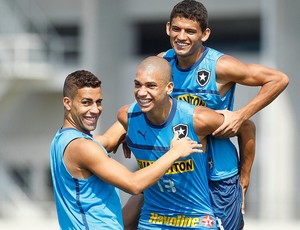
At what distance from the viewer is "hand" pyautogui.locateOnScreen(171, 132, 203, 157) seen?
22.0 ft

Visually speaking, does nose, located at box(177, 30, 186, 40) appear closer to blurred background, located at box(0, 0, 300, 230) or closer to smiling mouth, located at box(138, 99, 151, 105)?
smiling mouth, located at box(138, 99, 151, 105)

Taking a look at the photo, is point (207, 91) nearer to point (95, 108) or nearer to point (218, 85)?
point (218, 85)

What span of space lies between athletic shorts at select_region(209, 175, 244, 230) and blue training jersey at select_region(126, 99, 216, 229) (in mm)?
107

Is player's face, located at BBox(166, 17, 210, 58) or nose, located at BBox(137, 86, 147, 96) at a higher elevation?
player's face, located at BBox(166, 17, 210, 58)

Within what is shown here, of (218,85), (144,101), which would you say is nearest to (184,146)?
(144,101)

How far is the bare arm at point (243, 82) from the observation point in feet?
24.0

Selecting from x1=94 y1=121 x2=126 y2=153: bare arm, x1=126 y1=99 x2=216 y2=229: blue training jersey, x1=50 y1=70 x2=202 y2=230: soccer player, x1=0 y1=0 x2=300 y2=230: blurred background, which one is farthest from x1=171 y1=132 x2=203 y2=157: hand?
x1=0 y1=0 x2=300 y2=230: blurred background

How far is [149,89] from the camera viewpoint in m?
6.90

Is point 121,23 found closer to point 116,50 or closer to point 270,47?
point 116,50

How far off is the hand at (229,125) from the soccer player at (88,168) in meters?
0.47

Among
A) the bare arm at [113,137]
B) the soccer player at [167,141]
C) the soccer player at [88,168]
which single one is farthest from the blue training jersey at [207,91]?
the soccer player at [88,168]

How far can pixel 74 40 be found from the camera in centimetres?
2636

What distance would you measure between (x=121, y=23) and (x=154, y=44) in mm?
1122

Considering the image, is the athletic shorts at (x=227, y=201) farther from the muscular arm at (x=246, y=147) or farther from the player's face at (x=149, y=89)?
the player's face at (x=149, y=89)
